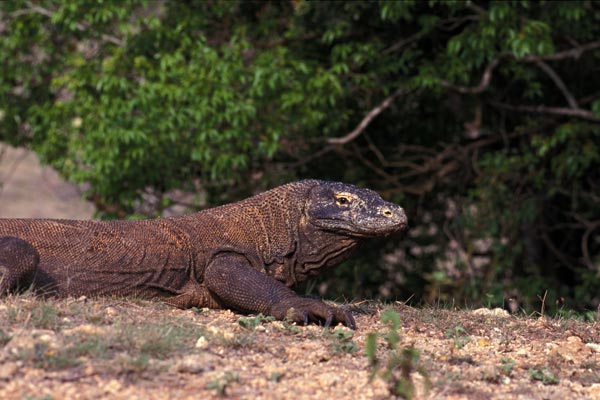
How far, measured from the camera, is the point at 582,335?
574 cm

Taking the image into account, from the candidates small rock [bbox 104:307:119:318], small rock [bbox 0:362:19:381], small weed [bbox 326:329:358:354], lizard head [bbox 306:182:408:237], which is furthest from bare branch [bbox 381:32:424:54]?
small rock [bbox 0:362:19:381]

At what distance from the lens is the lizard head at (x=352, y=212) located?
5914 mm

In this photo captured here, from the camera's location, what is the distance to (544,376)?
4.67 meters

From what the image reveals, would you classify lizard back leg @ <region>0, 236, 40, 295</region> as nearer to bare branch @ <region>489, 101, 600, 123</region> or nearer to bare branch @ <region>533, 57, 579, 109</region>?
bare branch @ <region>489, 101, 600, 123</region>

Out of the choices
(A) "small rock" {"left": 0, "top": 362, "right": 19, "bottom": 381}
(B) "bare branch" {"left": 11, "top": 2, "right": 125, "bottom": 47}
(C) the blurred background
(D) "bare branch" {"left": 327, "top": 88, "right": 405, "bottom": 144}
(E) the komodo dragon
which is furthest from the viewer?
(B) "bare branch" {"left": 11, "top": 2, "right": 125, "bottom": 47}

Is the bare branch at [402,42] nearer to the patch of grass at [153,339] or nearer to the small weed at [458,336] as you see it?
the small weed at [458,336]

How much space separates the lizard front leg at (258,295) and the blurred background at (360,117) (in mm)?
4108

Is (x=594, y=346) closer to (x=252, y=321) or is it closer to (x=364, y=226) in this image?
(x=364, y=226)

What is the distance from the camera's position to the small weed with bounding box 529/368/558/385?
4.64 metres

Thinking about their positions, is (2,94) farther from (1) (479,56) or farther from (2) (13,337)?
(2) (13,337)

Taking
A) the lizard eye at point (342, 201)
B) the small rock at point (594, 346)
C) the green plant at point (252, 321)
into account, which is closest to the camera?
the green plant at point (252, 321)

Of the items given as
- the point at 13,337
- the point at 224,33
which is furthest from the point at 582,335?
the point at 224,33

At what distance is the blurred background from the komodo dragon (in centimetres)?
367

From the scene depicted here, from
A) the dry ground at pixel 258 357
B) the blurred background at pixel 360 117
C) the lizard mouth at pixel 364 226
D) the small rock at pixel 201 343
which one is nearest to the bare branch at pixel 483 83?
the blurred background at pixel 360 117
